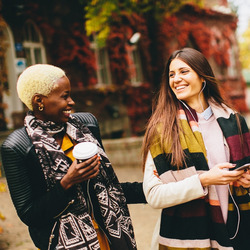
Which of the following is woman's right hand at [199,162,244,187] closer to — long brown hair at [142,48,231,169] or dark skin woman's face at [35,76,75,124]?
long brown hair at [142,48,231,169]

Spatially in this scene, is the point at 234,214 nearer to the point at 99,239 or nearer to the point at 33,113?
the point at 99,239

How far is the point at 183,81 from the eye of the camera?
2.10 m

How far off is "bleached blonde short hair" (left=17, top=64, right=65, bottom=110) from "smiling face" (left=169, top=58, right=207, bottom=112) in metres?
0.75

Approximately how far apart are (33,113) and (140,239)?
2698mm

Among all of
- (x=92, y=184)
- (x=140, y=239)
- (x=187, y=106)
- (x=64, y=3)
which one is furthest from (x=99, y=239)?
(x=64, y=3)

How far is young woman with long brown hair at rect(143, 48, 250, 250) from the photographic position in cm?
Answer: 184

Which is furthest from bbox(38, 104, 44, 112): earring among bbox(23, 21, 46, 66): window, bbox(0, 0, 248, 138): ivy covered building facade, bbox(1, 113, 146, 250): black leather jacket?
bbox(23, 21, 46, 66): window

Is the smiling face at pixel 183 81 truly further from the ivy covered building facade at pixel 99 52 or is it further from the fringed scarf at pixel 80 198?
the ivy covered building facade at pixel 99 52

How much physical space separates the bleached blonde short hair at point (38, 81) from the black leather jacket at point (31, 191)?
26cm

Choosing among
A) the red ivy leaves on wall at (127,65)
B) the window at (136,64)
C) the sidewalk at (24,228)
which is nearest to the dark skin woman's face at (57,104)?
the sidewalk at (24,228)

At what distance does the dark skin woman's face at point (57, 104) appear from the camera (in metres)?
1.88

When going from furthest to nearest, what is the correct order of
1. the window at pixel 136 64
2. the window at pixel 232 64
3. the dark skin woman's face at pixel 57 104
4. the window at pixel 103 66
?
the window at pixel 232 64 → the window at pixel 136 64 → the window at pixel 103 66 → the dark skin woman's face at pixel 57 104

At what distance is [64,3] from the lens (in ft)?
34.3

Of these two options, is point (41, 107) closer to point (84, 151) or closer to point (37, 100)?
point (37, 100)
